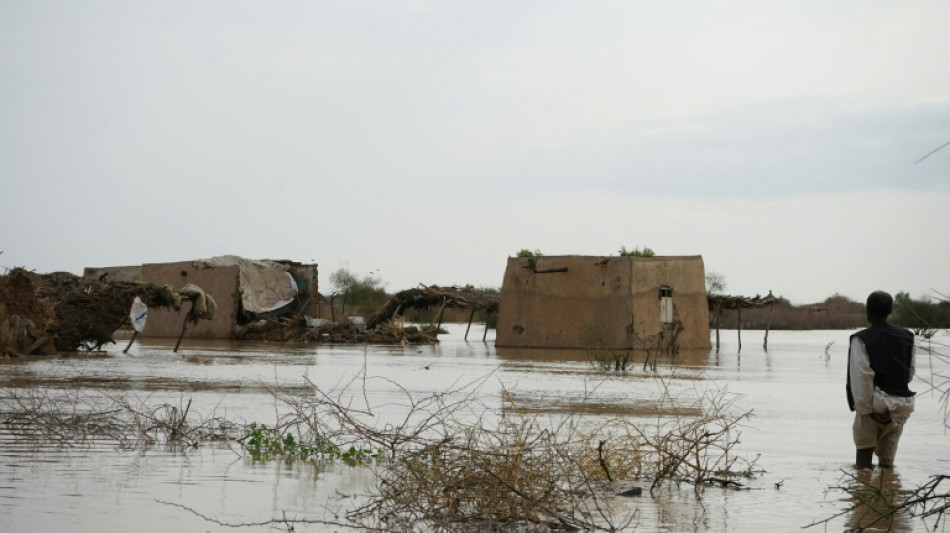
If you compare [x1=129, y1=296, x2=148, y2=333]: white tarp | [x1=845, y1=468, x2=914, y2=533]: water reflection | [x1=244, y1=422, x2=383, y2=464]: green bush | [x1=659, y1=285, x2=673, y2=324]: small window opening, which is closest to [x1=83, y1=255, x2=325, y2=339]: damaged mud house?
[x1=659, y1=285, x2=673, y2=324]: small window opening

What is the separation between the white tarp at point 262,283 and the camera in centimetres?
3653

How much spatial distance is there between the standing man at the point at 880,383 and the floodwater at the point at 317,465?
10.1 inches

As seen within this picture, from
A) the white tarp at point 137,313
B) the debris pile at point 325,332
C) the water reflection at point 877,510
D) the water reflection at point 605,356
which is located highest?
the white tarp at point 137,313

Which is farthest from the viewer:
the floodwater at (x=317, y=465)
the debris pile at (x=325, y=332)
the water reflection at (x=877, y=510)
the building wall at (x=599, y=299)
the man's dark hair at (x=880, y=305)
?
the debris pile at (x=325, y=332)

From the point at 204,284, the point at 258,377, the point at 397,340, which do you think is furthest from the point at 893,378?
the point at 204,284

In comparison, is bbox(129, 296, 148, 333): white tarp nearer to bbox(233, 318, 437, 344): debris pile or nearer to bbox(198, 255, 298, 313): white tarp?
bbox(198, 255, 298, 313): white tarp

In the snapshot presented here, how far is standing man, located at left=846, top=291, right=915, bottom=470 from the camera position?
786 centimetres

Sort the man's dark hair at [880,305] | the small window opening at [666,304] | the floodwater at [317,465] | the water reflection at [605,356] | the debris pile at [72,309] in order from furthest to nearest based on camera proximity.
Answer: the small window opening at [666,304] < the water reflection at [605,356] < the debris pile at [72,309] < the man's dark hair at [880,305] < the floodwater at [317,465]

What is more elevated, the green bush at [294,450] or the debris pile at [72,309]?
the debris pile at [72,309]

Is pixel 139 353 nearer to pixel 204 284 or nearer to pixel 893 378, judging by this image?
pixel 204 284

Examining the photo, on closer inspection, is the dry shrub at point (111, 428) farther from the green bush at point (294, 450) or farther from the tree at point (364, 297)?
the tree at point (364, 297)

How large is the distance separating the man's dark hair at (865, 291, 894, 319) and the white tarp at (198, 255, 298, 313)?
2961 cm

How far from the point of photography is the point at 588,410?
38.7 ft

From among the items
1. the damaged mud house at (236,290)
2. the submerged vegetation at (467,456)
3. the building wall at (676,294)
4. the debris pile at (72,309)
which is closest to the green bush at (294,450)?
the submerged vegetation at (467,456)
